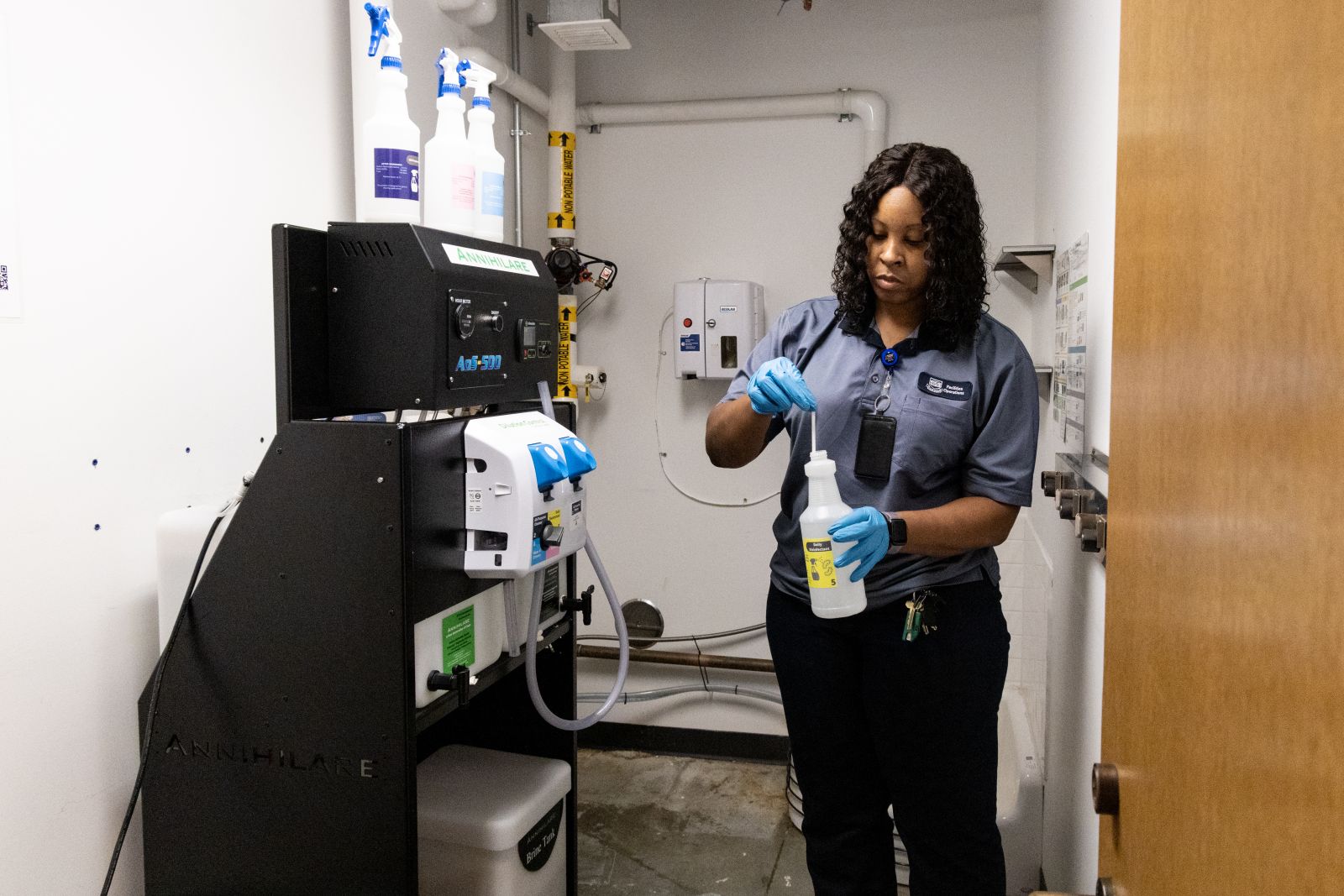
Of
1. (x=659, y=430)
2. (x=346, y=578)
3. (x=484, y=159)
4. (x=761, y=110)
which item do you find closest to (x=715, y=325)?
(x=659, y=430)

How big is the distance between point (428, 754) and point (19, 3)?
136cm

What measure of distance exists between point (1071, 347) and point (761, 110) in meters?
1.54

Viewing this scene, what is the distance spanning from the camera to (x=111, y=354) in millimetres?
1457

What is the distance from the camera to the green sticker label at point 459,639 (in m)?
1.39

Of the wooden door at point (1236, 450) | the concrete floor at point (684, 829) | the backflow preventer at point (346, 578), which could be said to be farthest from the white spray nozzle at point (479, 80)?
the concrete floor at point (684, 829)

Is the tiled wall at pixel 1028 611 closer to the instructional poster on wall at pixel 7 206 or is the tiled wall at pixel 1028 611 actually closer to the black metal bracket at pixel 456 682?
the black metal bracket at pixel 456 682

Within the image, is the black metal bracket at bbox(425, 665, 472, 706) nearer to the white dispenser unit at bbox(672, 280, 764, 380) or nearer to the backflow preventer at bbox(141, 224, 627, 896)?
the backflow preventer at bbox(141, 224, 627, 896)

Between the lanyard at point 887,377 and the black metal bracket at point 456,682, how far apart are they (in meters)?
0.75

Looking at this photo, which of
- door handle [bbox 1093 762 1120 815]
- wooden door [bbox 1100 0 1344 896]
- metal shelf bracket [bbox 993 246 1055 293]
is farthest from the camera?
metal shelf bracket [bbox 993 246 1055 293]

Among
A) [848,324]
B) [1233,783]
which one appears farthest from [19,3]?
[1233,783]

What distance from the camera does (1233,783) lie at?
42 cm

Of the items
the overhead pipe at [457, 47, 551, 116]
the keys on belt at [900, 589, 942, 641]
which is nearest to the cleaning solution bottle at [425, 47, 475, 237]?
the keys on belt at [900, 589, 942, 641]

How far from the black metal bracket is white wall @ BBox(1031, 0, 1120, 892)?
88 cm

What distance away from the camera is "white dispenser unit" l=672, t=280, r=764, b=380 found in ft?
9.46
